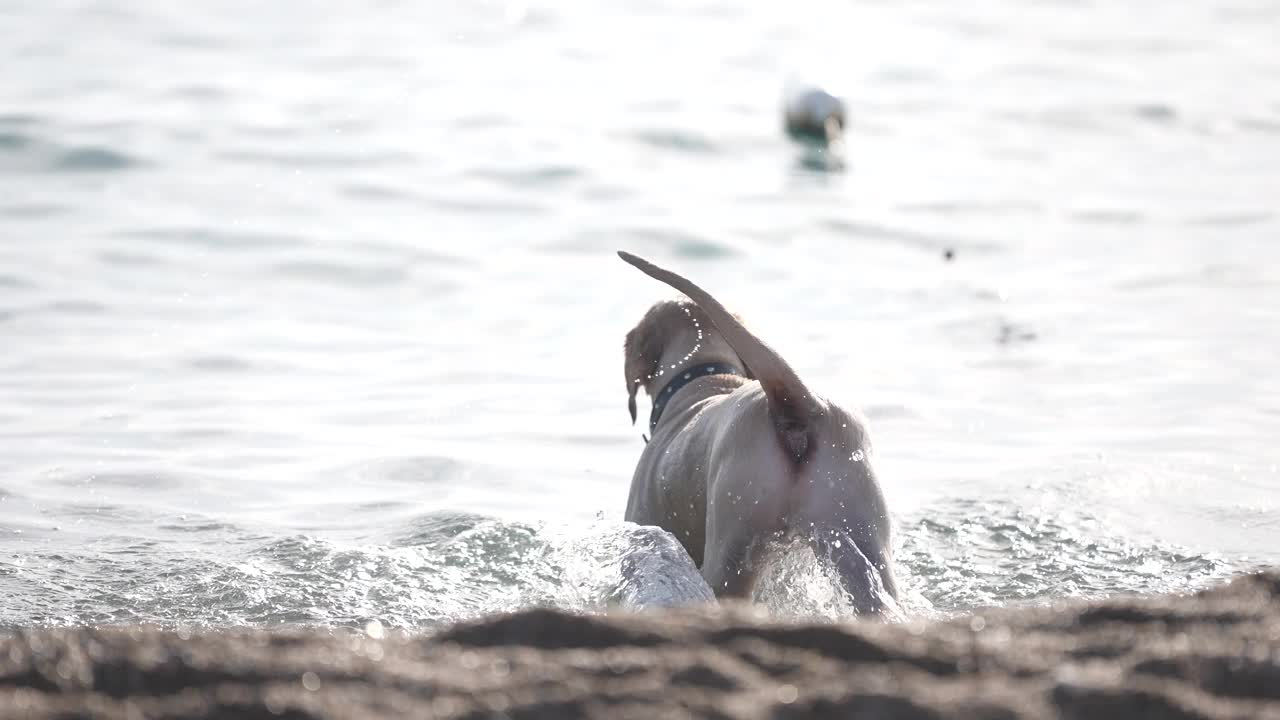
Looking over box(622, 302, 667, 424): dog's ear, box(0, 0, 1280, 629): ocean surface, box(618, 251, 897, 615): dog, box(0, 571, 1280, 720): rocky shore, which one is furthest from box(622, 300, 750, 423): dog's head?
box(0, 571, 1280, 720): rocky shore

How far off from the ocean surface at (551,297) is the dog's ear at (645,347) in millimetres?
596

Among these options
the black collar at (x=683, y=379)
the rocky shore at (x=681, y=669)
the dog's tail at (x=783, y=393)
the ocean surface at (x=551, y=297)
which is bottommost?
the ocean surface at (x=551, y=297)

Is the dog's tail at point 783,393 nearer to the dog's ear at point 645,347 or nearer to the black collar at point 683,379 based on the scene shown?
the black collar at point 683,379

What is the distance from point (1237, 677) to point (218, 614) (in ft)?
12.1

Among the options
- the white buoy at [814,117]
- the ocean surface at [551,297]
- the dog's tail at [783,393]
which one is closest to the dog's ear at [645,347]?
the ocean surface at [551,297]

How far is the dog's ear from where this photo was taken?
6.53 m

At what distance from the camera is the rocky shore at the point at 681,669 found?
2.53 m

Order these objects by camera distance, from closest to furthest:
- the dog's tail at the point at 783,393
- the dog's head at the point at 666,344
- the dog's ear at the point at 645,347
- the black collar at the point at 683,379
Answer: the dog's tail at the point at 783,393
the black collar at the point at 683,379
the dog's head at the point at 666,344
the dog's ear at the point at 645,347

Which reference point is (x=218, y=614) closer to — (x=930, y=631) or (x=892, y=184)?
(x=930, y=631)

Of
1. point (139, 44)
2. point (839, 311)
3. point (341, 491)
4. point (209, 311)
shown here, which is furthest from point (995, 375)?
point (139, 44)

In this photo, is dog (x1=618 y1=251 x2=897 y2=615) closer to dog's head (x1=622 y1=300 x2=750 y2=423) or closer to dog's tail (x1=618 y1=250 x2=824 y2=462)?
dog's tail (x1=618 y1=250 x2=824 y2=462)

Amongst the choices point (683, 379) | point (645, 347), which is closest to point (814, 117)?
point (645, 347)

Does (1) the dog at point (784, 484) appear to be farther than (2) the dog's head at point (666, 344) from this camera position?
No

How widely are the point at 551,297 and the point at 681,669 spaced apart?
25.5 ft
